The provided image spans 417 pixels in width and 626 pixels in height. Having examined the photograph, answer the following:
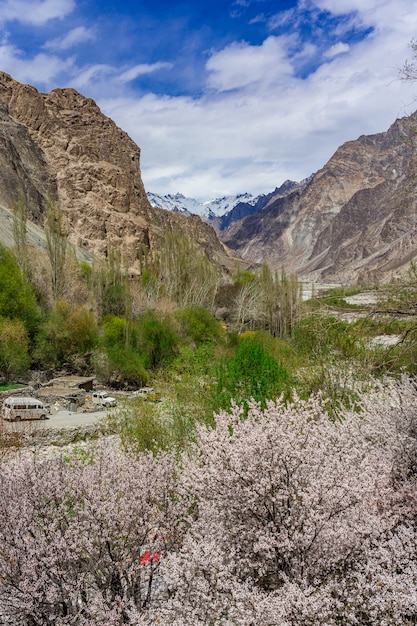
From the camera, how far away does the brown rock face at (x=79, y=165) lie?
68.0 metres

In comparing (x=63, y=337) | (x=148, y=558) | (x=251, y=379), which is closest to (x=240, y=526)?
(x=148, y=558)

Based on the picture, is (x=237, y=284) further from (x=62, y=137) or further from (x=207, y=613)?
(x=207, y=613)

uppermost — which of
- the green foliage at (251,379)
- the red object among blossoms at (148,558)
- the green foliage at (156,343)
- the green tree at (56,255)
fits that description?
the green tree at (56,255)

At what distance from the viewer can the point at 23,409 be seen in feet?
62.2

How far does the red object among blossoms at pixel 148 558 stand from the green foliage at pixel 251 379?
543 cm

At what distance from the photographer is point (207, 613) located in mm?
3625

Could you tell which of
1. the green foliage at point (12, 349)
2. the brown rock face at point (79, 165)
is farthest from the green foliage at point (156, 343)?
the brown rock face at point (79, 165)

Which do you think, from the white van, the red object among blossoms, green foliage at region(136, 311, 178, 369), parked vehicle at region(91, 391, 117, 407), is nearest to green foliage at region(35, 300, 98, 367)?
green foliage at region(136, 311, 178, 369)

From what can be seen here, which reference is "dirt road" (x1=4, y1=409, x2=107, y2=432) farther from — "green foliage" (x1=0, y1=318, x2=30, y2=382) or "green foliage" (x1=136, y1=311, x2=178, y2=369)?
"green foliage" (x1=136, y1=311, x2=178, y2=369)

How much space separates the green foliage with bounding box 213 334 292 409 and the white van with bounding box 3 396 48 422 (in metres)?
10.4

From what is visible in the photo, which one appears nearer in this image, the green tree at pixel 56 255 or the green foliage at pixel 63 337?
the green foliage at pixel 63 337

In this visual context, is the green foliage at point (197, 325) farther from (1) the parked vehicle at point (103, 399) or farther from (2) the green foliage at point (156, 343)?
(1) the parked vehicle at point (103, 399)

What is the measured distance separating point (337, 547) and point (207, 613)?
3.59 ft

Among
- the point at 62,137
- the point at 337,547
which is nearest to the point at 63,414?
the point at 337,547
